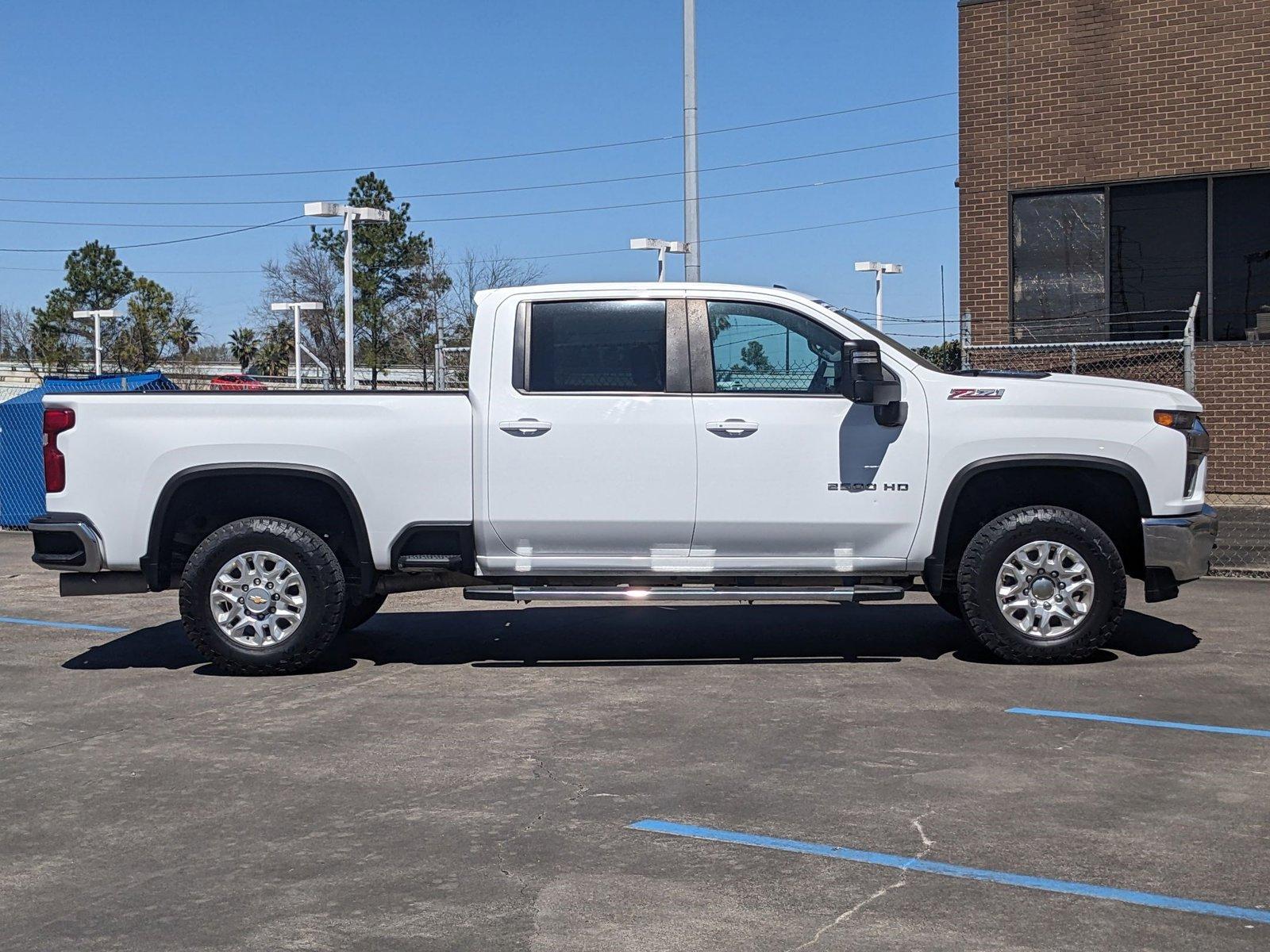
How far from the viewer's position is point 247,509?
8.58 meters

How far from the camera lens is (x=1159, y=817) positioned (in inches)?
208

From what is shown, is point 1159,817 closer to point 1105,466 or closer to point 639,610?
point 1105,466

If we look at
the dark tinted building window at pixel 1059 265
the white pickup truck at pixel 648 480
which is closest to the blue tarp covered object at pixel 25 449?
the white pickup truck at pixel 648 480

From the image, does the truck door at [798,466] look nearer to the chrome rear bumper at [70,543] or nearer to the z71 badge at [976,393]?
the z71 badge at [976,393]

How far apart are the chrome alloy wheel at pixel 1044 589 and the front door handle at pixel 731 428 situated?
167 cm

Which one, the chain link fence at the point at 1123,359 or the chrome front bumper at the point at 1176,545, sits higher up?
the chain link fence at the point at 1123,359

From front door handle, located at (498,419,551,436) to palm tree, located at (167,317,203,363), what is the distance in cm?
6594

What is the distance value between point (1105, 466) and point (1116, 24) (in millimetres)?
11027

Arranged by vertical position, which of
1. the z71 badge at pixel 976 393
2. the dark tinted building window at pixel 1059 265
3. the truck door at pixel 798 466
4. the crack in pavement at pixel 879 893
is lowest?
the crack in pavement at pixel 879 893

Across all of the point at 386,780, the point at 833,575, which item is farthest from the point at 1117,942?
the point at 833,575

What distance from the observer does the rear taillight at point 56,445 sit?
325 inches

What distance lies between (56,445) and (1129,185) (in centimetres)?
1362

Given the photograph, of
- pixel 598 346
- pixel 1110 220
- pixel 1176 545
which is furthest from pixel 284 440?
pixel 1110 220

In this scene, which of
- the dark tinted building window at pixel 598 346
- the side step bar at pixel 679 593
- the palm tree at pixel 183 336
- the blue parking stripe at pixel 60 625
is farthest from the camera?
the palm tree at pixel 183 336
